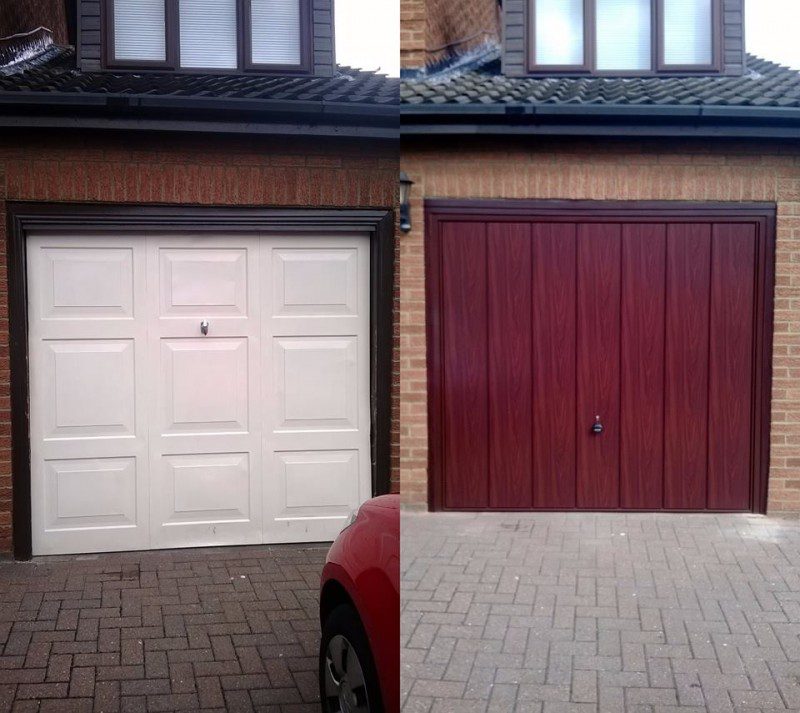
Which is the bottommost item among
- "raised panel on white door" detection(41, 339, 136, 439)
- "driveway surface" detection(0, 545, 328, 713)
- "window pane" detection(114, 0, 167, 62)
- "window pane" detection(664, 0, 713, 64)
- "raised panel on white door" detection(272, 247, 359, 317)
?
"driveway surface" detection(0, 545, 328, 713)

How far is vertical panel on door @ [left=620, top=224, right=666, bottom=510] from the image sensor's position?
126cm

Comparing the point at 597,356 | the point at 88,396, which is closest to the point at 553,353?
the point at 597,356

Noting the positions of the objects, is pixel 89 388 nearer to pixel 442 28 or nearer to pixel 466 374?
pixel 466 374

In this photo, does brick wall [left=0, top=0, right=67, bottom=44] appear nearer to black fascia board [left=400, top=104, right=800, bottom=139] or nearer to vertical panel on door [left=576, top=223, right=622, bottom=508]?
black fascia board [left=400, top=104, right=800, bottom=139]

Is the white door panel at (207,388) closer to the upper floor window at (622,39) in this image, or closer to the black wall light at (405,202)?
the black wall light at (405,202)

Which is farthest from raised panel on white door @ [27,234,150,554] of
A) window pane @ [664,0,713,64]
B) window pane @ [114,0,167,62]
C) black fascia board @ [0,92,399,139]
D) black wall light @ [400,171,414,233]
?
window pane @ [664,0,713,64]

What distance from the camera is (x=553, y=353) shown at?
138 centimetres

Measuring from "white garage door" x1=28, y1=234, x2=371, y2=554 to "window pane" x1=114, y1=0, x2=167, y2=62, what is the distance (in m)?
0.37

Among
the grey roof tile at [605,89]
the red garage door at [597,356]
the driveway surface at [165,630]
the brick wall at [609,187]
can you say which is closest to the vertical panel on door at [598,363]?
the red garage door at [597,356]

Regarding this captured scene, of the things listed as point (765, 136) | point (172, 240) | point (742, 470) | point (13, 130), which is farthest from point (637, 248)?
point (13, 130)

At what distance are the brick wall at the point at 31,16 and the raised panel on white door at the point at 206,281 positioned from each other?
19.7 inches

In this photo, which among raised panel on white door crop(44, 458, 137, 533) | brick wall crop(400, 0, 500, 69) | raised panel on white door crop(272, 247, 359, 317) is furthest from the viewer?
raised panel on white door crop(44, 458, 137, 533)

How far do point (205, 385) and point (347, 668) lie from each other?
0.55 metres

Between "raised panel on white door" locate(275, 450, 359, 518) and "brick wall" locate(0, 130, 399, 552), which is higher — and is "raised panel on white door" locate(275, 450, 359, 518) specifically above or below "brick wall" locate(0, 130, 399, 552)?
below
